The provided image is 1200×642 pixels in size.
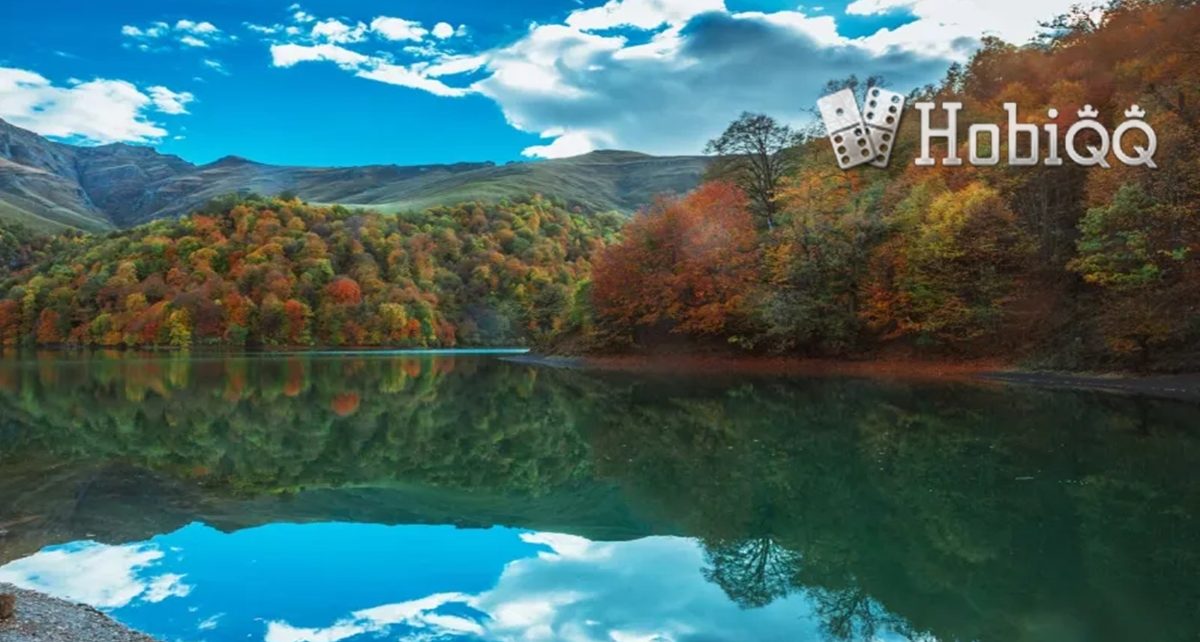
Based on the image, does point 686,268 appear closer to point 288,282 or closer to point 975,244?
point 975,244

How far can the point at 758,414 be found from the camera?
83.8 feet

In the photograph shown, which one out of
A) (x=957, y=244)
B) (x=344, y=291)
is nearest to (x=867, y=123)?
(x=957, y=244)

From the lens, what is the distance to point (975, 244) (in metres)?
41.9

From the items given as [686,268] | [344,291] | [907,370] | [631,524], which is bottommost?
[907,370]

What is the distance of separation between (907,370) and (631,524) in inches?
1360

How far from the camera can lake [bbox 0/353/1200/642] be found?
8281 mm

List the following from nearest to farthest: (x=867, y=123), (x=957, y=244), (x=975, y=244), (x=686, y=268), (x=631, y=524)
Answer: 1. (x=631, y=524)
2. (x=975, y=244)
3. (x=957, y=244)
4. (x=686, y=268)
5. (x=867, y=123)

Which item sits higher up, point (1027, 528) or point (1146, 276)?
point (1146, 276)

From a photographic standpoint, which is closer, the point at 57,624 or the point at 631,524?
the point at 57,624

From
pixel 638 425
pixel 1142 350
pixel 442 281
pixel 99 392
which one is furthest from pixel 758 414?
pixel 442 281

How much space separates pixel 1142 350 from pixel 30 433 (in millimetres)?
41102

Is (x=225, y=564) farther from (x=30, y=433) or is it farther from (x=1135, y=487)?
(x=30, y=433)

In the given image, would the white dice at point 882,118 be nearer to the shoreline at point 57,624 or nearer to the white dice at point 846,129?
the white dice at point 846,129

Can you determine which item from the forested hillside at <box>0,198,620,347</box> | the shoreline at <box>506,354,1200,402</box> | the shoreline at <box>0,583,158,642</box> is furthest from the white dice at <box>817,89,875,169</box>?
the shoreline at <box>0,583,158,642</box>
